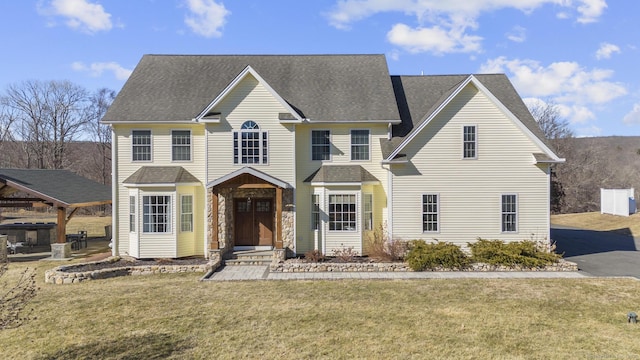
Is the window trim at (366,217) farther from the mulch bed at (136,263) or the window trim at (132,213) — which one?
the window trim at (132,213)

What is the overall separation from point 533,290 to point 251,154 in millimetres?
12942

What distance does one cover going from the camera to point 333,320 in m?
9.97

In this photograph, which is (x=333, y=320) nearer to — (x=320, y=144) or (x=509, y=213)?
(x=320, y=144)

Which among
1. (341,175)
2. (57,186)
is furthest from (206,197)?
(57,186)

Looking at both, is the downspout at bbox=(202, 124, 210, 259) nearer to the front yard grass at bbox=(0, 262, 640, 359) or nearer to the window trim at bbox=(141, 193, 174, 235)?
the window trim at bbox=(141, 193, 174, 235)

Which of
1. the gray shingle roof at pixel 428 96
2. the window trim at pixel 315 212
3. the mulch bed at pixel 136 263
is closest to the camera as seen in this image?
the mulch bed at pixel 136 263

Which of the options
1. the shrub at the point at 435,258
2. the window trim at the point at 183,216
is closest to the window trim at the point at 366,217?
the shrub at the point at 435,258

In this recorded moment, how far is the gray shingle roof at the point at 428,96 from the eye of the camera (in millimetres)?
18516

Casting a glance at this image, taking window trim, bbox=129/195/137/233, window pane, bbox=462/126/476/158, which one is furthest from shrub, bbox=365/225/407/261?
window trim, bbox=129/195/137/233

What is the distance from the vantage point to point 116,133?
1809 centimetres

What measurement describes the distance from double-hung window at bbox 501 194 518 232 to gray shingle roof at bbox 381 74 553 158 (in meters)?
3.55

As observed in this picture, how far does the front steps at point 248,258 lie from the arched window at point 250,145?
14.6 ft

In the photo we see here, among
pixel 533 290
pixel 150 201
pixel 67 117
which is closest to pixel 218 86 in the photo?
pixel 150 201

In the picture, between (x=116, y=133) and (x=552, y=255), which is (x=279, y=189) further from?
(x=552, y=255)
